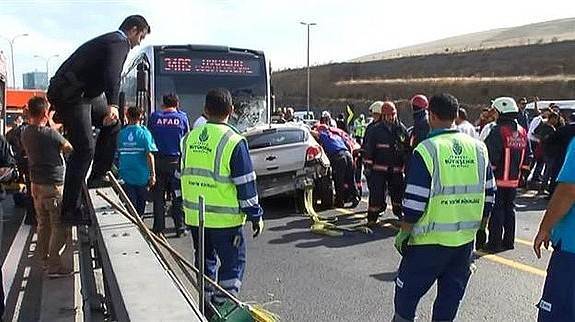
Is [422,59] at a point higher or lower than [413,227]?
higher

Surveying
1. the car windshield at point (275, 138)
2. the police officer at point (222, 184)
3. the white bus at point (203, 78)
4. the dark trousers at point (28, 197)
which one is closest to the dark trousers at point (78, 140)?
the police officer at point (222, 184)

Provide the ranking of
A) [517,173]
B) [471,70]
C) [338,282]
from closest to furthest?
[338,282], [517,173], [471,70]

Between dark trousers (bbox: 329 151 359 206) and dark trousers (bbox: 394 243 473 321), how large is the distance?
717 cm

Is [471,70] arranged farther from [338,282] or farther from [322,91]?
[338,282]

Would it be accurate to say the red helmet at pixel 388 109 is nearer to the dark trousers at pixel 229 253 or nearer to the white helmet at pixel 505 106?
the white helmet at pixel 505 106

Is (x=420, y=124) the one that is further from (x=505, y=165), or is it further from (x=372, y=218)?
(x=372, y=218)

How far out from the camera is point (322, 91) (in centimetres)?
8519

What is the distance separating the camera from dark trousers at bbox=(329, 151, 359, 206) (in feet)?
37.7

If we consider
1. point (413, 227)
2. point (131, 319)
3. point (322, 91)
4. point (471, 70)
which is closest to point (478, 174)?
point (413, 227)

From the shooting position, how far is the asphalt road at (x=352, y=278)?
18.9ft

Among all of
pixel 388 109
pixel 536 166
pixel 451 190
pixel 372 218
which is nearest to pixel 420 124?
pixel 388 109

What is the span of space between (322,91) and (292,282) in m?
79.3

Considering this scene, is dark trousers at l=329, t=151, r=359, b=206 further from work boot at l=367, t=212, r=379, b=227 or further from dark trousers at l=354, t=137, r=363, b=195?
work boot at l=367, t=212, r=379, b=227

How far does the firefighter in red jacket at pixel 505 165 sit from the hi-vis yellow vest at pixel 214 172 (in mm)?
4411
